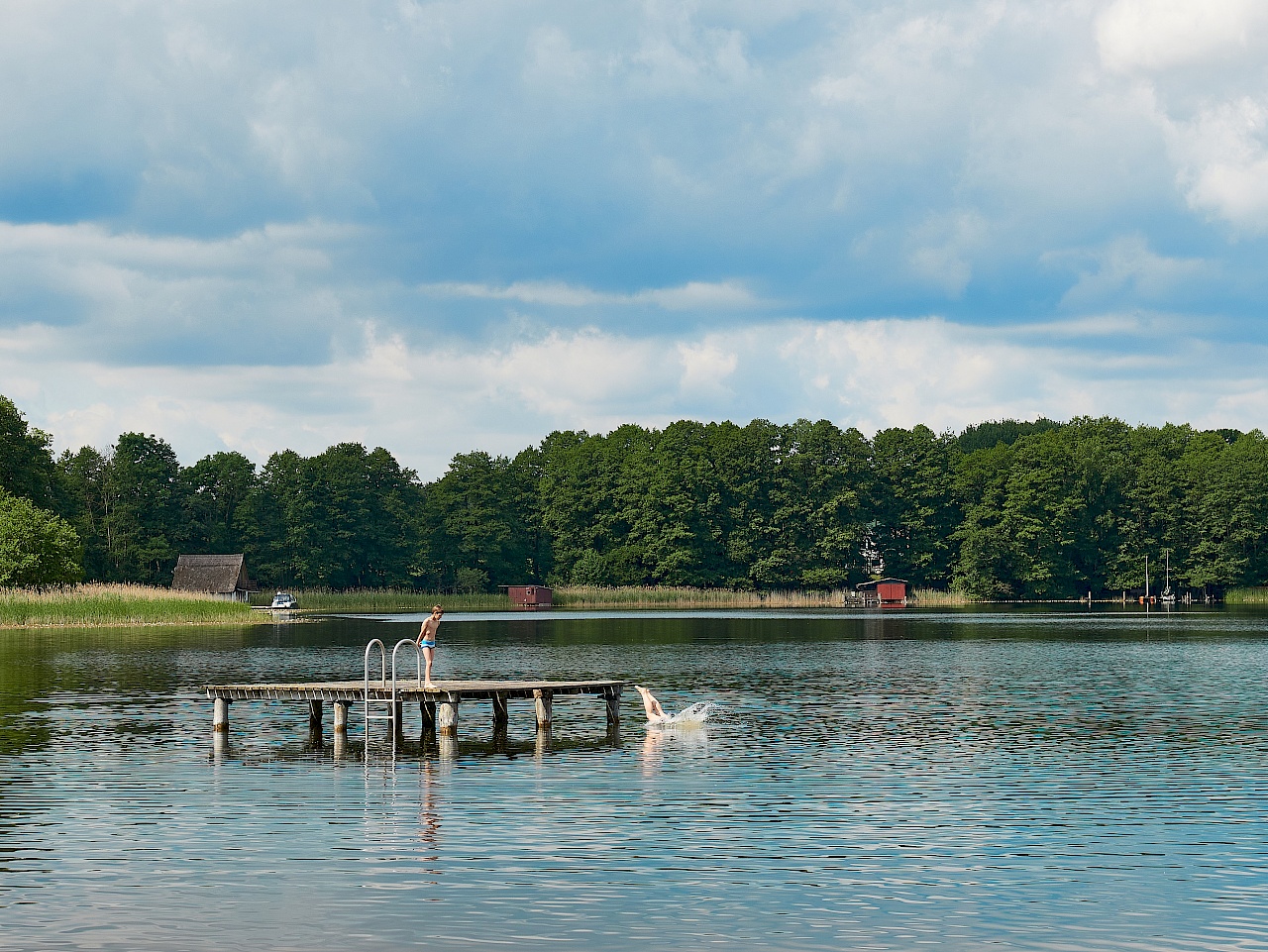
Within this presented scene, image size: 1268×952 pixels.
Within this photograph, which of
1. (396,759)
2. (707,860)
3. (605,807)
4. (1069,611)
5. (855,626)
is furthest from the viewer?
(1069,611)

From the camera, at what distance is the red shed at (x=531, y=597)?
16038cm

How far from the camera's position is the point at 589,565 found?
170875 millimetres

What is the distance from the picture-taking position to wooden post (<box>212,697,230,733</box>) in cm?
3722

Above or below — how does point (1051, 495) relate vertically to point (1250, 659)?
above

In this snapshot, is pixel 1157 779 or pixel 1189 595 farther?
pixel 1189 595

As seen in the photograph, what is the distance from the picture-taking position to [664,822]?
24.2 m

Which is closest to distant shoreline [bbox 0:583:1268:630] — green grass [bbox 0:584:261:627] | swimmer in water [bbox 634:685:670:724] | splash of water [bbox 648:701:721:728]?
green grass [bbox 0:584:261:627]

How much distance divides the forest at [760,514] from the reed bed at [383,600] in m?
4.47

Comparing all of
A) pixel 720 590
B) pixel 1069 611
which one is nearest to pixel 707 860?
pixel 1069 611

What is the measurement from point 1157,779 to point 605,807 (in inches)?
427

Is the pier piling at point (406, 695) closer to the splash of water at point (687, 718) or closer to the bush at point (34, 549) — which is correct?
the splash of water at point (687, 718)

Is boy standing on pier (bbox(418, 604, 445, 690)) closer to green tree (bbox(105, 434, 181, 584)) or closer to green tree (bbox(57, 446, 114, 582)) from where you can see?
green tree (bbox(57, 446, 114, 582))

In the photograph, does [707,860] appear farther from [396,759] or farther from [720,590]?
[720,590]

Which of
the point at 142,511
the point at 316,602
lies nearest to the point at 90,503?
the point at 142,511
